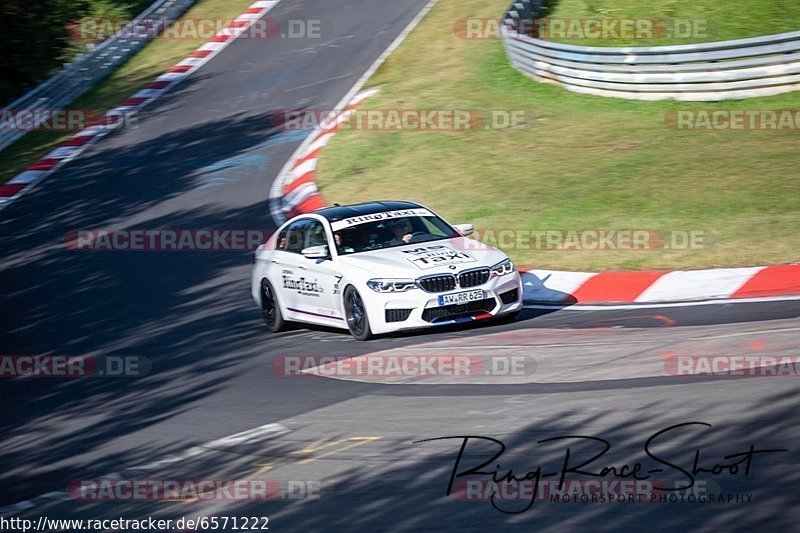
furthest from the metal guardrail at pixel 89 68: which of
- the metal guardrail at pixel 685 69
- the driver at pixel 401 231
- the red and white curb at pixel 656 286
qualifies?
the red and white curb at pixel 656 286

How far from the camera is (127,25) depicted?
32.0 meters

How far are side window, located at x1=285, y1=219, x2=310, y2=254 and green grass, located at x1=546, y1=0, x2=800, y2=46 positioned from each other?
1363cm

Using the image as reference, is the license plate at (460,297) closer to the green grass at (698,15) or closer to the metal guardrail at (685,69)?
the metal guardrail at (685,69)

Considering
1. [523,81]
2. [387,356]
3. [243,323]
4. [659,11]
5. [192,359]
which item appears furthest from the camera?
[659,11]

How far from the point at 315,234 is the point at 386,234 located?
0.99 meters

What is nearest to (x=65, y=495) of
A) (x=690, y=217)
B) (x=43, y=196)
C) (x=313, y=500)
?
(x=313, y=500)

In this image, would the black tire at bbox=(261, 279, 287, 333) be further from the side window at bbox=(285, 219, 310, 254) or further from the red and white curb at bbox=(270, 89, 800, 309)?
the red and white curb at bbox=(270, 89, 800, 309)

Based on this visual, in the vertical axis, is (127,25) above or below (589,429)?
above

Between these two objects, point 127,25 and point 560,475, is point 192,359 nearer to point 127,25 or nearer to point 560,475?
point 560,475

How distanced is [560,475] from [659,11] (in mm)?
22835

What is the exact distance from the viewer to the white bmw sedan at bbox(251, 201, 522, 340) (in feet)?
38.1

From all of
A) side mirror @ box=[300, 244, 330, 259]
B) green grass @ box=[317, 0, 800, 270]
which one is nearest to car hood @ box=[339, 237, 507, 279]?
side mirror @ box=[300, 244, 330, 259]

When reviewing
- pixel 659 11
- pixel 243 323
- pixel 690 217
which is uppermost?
pixel 659 11

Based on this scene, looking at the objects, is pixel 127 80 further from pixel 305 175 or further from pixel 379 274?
pixel 379 274
